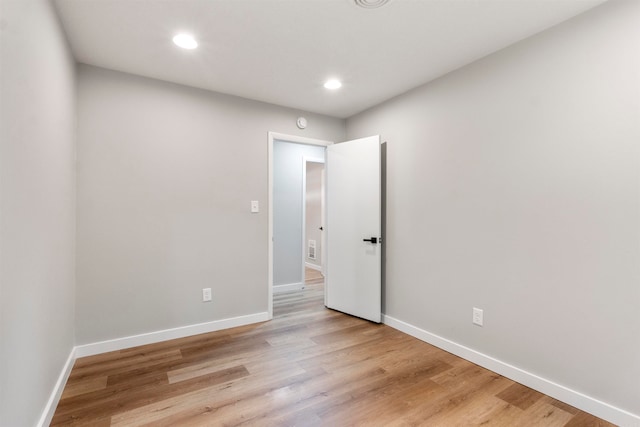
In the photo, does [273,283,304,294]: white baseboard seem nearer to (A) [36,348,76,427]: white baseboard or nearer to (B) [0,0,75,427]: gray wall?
(A) [36,348,76,427]: white baseboard

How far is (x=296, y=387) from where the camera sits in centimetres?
211

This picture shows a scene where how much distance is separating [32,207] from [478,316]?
2928 millimetres

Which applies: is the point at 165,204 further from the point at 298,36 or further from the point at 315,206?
the point at 315,206

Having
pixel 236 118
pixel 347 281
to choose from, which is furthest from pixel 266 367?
pixel 236 118

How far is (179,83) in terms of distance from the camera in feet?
9.62

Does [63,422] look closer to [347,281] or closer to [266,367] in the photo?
[266,367]

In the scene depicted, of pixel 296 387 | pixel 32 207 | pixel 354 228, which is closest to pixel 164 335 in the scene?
pixel 296 387

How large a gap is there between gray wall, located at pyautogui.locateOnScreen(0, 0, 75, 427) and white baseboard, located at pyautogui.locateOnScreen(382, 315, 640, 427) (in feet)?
9.01

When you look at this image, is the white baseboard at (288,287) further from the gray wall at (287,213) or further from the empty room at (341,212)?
the empty room at (341,212)

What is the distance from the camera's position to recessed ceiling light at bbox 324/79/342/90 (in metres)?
2.90

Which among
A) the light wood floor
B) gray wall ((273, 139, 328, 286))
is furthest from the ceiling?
the light wood floor

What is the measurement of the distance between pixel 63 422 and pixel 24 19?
2050 mm

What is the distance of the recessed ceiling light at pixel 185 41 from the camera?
7.14ft

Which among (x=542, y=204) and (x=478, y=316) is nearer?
(x=542, y=204)
